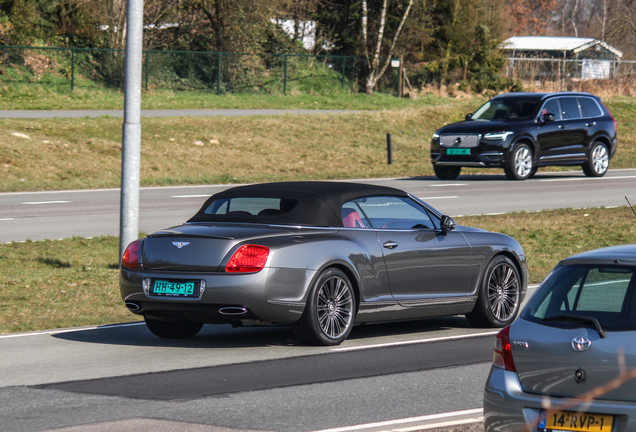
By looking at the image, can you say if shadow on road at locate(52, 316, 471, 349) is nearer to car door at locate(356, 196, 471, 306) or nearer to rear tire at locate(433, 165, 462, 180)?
car door at locate(356, 196, 471, 306)

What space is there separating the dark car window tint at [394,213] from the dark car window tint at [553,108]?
651 inches

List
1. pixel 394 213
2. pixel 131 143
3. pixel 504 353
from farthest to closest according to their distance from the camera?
pixel 131 143, pixel 394 213, pixel 504 353

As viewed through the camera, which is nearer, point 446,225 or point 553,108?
point 446,225

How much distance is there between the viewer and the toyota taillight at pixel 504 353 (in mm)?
5011

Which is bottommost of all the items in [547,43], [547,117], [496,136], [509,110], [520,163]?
[520,163]

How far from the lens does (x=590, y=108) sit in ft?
86.4

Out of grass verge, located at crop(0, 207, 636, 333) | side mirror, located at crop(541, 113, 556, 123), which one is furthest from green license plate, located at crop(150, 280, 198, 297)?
side mirror, located at crop(541, 113, 556, 123)

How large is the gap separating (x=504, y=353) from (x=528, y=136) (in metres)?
20.1

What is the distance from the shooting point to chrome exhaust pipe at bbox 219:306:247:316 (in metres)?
8.14

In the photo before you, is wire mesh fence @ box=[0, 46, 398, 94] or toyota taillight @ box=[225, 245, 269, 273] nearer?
toyota taillight @ box=[225, 245, 269, 273]

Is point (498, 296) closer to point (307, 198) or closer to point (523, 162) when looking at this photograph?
point (307, 198)

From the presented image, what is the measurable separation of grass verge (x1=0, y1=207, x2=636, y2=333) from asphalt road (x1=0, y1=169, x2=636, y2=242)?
3.97 ft

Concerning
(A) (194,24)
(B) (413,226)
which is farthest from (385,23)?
(B) (413,226)

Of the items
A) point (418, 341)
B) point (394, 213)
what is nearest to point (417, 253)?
point (394, 213)
